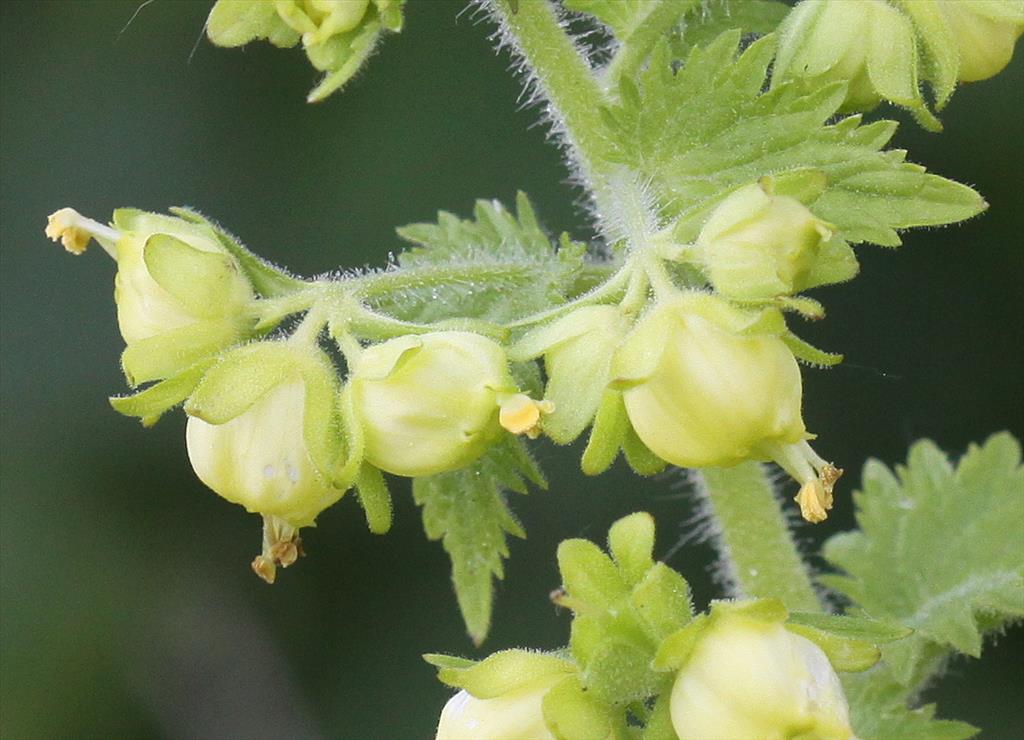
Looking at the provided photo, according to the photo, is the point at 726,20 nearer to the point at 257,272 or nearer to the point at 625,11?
the point at 625,11

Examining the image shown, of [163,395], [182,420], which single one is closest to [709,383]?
[163,395]

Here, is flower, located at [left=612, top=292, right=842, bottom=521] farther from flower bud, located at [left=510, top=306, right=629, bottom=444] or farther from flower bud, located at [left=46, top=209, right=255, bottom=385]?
flower bud, located at [left=46, top=209, right=255, bottom=385]

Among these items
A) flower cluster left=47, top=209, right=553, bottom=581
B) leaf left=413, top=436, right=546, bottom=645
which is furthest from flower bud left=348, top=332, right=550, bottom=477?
leaf left=413, top=436, right=546, bottom=645

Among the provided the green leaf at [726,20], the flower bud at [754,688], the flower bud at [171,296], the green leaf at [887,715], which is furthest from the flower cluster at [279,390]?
the green leaf at [887,715]

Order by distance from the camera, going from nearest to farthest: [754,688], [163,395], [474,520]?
[754,688], [163,395], [474,520]

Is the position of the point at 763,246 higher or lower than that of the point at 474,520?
higher

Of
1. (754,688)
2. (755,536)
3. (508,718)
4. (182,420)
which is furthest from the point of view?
(182,420)
